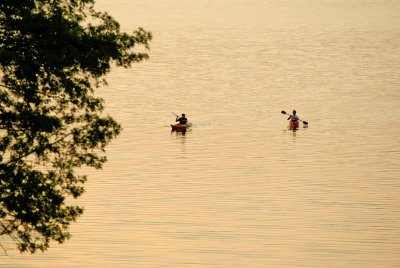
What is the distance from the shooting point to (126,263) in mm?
49000

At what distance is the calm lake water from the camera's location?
2020 inches

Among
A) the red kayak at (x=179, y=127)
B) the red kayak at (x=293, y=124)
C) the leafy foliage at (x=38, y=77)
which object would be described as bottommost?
the leafy foliage at (x=38, y=77)

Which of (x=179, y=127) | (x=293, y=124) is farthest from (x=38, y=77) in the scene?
(x=293, y=124)

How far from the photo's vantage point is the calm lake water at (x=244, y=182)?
2020 inches

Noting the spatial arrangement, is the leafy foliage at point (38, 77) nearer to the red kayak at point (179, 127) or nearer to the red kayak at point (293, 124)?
the red kayak at point (179, 127)

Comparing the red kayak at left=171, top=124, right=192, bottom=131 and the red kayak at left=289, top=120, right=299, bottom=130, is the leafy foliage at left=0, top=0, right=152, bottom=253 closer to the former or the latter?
the red kayak at left=171, top=124, right=192, bottom=131

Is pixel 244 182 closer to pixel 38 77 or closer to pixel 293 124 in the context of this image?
pixel 293 124

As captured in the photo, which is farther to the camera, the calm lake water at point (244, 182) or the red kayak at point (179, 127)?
the red kayak at point (179, 127)

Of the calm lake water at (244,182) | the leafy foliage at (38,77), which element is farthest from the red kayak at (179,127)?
the leafy foliage at (38,77)

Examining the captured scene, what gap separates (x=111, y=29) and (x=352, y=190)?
37491 millimetres

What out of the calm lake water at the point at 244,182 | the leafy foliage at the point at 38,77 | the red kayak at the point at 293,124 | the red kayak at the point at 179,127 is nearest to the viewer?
the leafy foliage at the point at 38,77

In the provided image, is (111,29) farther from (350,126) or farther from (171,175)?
(350,126)

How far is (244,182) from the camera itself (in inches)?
2781

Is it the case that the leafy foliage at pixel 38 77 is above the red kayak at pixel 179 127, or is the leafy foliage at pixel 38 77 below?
below
